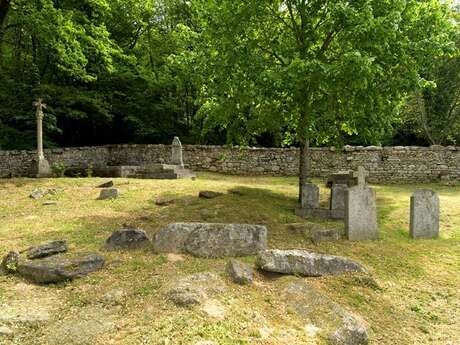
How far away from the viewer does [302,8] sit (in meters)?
10.6

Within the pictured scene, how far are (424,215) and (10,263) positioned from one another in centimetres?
866

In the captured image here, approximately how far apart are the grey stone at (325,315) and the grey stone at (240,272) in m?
0.55

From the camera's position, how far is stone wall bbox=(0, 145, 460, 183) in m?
20.1

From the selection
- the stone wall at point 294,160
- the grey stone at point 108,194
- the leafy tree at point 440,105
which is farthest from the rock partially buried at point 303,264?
the leafy tree at point 440,105

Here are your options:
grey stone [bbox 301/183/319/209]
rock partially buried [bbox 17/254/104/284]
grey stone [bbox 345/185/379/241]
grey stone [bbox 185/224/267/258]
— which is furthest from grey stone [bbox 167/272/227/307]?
grey stone [bbox 301/183/319/209]

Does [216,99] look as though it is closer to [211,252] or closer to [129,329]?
[211,252]

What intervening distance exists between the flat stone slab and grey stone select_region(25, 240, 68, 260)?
1.58 metres

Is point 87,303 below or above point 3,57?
below

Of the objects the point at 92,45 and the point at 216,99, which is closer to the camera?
the point at 216,99

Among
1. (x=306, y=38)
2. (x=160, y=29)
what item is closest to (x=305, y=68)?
(x=306, y=38)

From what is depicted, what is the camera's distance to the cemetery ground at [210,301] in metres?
4.67

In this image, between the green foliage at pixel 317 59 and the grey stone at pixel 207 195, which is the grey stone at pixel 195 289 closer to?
the green foliage at pixel 317 59

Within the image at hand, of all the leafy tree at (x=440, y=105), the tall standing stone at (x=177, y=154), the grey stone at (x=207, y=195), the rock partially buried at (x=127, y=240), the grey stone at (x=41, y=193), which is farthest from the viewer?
the leafy tree at (x=440, y=105)

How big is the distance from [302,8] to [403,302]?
7.71 m
